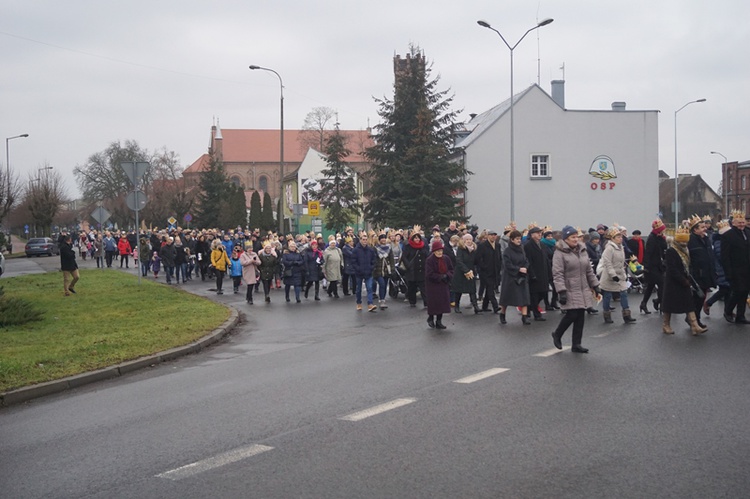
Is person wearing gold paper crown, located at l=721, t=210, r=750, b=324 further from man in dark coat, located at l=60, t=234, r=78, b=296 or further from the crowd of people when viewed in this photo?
man in dark coat, located at l=60, t=234, r=78, b=296

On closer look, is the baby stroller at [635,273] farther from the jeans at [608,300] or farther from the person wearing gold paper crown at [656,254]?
the jeans at [608,300]

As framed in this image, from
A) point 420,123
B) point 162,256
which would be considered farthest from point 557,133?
point 162,256

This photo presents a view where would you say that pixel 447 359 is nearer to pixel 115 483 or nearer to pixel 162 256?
pixel 115 483

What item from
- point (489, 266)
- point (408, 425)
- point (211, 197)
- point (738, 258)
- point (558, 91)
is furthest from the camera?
point (211, 197)

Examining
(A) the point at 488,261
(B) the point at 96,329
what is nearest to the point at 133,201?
(B) the point at 96,329

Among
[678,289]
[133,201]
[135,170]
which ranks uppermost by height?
[135,170]

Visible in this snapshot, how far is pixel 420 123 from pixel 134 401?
2980cm

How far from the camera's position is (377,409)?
24.8 ft

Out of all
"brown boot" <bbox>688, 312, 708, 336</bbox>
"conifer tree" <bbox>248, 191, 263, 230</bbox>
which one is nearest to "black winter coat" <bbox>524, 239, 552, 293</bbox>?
"brown boot" <bbox>688, 312, 708, 336</bbox>

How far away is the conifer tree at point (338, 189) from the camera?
1816 inches

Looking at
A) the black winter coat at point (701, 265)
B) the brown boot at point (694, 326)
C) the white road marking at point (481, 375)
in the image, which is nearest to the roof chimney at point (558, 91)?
the black winter coat at point (701, 265)

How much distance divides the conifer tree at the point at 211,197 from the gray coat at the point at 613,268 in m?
52.0

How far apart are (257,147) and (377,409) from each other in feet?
366

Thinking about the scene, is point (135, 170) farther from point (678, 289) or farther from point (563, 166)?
point (563, 166)
